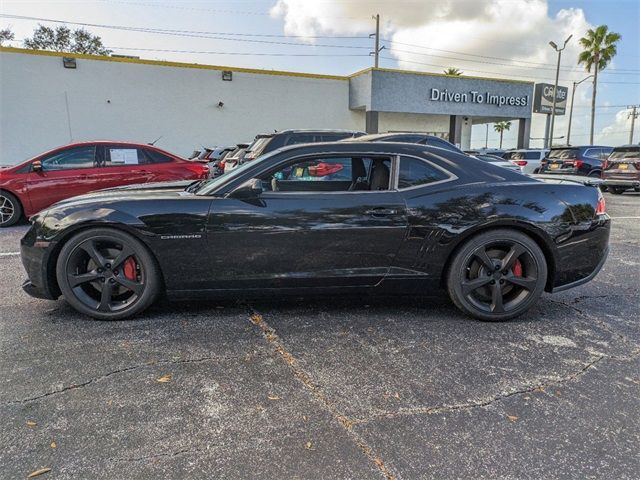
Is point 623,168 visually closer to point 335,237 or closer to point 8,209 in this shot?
point 335,237

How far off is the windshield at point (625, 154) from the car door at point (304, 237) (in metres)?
14.4

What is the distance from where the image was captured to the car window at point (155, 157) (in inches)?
338

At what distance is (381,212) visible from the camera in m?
3.52

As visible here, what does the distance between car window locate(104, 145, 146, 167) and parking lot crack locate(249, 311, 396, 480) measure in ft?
Result: 19.4

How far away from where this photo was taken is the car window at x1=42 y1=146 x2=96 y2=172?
8000 mm

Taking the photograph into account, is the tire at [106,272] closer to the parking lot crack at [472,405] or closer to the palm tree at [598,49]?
the parking lot crack at [472,405]

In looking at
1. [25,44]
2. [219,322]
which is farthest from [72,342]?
[25,44]

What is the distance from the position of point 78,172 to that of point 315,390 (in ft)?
23.8

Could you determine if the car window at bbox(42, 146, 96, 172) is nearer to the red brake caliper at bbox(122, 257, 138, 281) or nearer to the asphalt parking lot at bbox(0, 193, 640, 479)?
the asphalt parking lot at bbox(0, 193, 640, 479)

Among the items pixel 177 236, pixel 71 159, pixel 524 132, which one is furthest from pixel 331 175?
pixel 524 132

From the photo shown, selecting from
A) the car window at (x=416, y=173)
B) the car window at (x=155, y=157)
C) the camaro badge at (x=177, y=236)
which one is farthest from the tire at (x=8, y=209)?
the car window at (x=416, y=173)

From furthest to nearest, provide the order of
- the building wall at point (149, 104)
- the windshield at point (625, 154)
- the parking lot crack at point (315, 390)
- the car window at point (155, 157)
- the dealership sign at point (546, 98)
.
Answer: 1. the dealership sign at point (546, 98)
2. the building wall at point (149, 104)
3. the windshield at point (625, 154)
4. the car window at point (155, 157)
5. the parking lot crack at point (315, 390)

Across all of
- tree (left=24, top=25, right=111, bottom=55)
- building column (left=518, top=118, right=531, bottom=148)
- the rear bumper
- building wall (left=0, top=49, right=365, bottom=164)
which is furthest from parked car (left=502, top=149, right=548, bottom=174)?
tree (left=24, top=25, right=111, bottom=55)

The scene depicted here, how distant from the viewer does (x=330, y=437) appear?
7.24 ft
